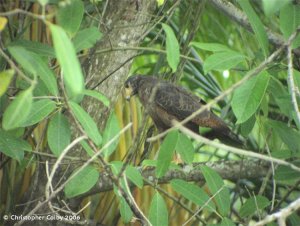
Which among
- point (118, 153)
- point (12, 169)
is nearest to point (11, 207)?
point (12, 169)

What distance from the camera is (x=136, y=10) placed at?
322 centimetres

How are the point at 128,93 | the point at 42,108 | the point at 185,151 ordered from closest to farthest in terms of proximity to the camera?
the point at 42,108, the point at 185,151, the point at 128,93

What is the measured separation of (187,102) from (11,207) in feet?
4.32

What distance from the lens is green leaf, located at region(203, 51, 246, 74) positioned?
2.44 meters

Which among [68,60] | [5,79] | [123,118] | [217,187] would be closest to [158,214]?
[217,187]

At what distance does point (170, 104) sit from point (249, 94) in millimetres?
1656

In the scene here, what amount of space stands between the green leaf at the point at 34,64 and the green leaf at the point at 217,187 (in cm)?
81

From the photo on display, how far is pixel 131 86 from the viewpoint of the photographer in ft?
13.1

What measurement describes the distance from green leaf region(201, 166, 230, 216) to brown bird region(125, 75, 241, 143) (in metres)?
1.11

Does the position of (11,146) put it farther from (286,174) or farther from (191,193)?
(286,174)

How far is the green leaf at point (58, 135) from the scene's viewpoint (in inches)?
90.4

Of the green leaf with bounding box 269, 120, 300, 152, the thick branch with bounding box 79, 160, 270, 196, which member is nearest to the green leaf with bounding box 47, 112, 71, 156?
the thick branch with bounding box 79, 160, 270, 196

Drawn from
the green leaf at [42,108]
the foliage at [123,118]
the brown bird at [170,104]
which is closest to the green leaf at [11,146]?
the foliage at [123,118]

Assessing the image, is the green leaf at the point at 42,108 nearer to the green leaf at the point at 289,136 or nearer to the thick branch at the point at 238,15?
the green leaf at the point at 289,136
